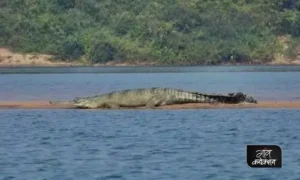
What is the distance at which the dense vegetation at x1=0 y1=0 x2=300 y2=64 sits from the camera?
10812 cm

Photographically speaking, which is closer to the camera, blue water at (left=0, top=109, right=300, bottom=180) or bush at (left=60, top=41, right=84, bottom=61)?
blue water at (left=0, top=109, right=300, bottom=180)

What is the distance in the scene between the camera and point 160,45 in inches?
4286

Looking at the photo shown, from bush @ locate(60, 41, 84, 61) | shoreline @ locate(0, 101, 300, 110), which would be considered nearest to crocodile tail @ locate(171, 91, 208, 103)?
shoreline @ locate(0, 101, 300, 110)

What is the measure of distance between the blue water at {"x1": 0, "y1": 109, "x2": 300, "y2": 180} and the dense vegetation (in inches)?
2723

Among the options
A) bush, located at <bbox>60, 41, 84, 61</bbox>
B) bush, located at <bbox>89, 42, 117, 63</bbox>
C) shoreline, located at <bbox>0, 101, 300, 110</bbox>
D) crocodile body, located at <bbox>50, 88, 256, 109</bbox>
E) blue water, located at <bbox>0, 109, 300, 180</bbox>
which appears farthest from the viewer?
bush, located at <bbox>60, 41, 84, 61</bbox>

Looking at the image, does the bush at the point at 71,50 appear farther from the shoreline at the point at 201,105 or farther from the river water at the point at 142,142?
the river water at the point at 142,142

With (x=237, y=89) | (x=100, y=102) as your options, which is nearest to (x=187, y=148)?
(x=100, y=102)

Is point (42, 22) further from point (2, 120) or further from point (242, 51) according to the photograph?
point (2, 120)

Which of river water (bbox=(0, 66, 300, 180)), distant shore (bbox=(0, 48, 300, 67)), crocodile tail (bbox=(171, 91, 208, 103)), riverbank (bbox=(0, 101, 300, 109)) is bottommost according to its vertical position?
distant shore (bbox=(0, 48, 300, 67))

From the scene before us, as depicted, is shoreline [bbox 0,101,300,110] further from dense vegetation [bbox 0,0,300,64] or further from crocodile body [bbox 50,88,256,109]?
dense vegetation [bbox 0,0,300,64]

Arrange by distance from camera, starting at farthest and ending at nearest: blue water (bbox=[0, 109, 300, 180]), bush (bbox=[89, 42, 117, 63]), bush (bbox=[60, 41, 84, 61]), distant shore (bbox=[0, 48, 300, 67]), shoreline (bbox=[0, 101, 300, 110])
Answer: bush (bbox=[60, 41, 84, 61])
bush (bbox=[89, 42, 117, 63])
distant shore (bbox=[0, 48, 300, 67])
shoreline (bbox=[0, 101, 300, 110])
blue water (bbox=[0, 109, 300, 180])

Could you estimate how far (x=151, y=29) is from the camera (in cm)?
11050

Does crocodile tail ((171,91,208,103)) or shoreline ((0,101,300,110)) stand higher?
crocodile tail ((171,91,208,103))

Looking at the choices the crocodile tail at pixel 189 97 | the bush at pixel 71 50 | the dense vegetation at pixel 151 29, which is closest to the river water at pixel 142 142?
the crocodile tail at pixel 189 97
